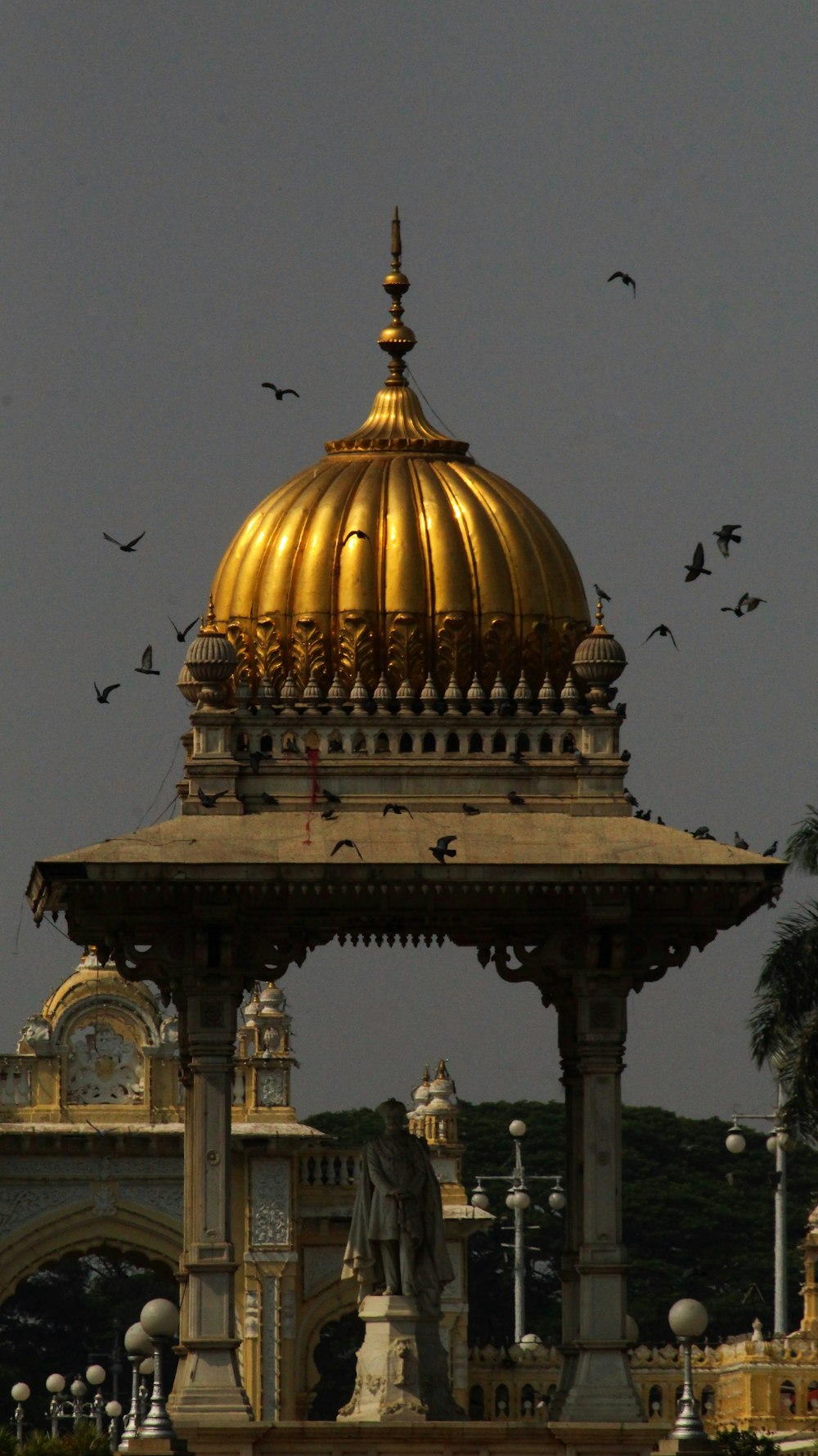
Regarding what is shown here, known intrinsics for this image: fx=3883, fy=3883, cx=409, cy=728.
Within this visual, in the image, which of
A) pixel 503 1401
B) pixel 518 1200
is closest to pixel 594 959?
pixel 503 1401

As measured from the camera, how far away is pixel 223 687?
29.8 meters

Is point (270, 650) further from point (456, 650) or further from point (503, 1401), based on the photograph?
point (503, 1401)

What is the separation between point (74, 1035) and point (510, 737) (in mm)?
35204

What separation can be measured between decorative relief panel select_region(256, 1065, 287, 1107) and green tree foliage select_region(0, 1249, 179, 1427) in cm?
2662

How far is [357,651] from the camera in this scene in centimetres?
3038

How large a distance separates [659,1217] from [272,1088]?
98.0 feet

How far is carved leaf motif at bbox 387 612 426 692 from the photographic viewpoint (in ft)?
99.7

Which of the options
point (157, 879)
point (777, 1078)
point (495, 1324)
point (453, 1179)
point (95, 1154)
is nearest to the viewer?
point (157, 879)

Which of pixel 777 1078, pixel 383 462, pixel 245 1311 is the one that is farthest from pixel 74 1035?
pixel 383 462

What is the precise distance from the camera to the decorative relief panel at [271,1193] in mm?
60656

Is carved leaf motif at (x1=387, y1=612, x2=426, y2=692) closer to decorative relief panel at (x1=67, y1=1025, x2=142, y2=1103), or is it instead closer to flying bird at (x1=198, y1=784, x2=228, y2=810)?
flying bird at (x1=198, y1=784, x2=228, y2=810)

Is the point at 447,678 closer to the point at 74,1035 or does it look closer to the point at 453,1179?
Result: the point at 453,1179

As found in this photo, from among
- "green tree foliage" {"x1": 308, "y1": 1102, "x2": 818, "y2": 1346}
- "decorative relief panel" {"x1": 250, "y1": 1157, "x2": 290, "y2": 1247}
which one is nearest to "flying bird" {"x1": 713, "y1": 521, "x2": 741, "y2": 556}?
"decorative relief panel" {"x1": 250, "y1": 1157, "x2": 290, "y2": 1247}

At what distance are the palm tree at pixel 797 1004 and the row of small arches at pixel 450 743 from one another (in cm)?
1642
